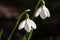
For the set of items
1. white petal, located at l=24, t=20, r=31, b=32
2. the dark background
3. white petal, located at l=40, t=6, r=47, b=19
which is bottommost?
the dark background

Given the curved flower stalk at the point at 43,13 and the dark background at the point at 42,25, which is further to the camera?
the dark background at the point at 42,25

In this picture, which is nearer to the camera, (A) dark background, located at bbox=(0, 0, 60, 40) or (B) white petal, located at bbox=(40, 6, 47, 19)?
(B) white petal, located at bbox=(40, 6, 47, 19)

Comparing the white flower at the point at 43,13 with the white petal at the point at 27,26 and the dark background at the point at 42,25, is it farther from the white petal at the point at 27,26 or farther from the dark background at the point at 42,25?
the dark background at the point at 42,25

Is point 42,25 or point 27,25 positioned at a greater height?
point 27,25

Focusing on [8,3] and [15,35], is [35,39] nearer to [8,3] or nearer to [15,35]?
[15,35]

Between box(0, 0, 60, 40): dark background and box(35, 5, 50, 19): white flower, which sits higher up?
box(35, 5, 50, 19): white flower

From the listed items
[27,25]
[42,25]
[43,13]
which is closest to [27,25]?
[27,25]

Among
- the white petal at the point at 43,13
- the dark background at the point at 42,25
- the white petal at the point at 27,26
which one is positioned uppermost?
the white petal at the point at 43,13

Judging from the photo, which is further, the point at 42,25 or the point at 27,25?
the point at 42,25

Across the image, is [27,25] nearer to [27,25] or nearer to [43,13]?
[27,25]

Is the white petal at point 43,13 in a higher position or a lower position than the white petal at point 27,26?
higher

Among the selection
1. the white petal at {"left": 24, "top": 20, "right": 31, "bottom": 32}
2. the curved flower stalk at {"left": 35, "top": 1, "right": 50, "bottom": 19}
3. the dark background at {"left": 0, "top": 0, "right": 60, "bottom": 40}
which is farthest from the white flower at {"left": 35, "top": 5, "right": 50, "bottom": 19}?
the dark background at {"left": 0, "top": 0, "right": 60, "bottom": 40}

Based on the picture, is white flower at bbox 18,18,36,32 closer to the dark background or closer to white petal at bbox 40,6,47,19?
white petal at bbox 40,6,47,19

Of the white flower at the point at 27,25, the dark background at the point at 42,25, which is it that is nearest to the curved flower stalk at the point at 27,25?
the white flower at the point at 27,25
